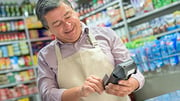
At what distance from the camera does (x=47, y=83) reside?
1585 mm

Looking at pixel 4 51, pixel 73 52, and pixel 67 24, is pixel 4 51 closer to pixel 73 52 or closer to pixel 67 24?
pixel 73 52

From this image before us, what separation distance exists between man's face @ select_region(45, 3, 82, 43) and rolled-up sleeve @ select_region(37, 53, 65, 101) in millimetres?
227

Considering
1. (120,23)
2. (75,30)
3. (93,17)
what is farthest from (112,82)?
(93,17)

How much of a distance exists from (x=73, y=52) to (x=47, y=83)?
0.24 meters

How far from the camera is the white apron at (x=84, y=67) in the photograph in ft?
5.40

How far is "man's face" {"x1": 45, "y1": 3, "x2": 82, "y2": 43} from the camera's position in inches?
57.6

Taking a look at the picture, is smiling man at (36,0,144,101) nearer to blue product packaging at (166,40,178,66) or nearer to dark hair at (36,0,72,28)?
dark hair at (36,0,72,28)

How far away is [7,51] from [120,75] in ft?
17.9

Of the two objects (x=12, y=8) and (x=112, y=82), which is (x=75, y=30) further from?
(x=12, y=8)

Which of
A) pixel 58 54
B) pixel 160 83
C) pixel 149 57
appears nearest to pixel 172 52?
pixel 149 57

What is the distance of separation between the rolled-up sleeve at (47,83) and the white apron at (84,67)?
46 mm

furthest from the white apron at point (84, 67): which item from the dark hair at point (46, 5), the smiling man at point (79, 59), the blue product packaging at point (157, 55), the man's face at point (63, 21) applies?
the blue product packaging at point (157, 55)

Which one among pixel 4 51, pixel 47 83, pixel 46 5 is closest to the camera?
pixel 46 5

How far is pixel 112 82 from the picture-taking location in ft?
4.23
